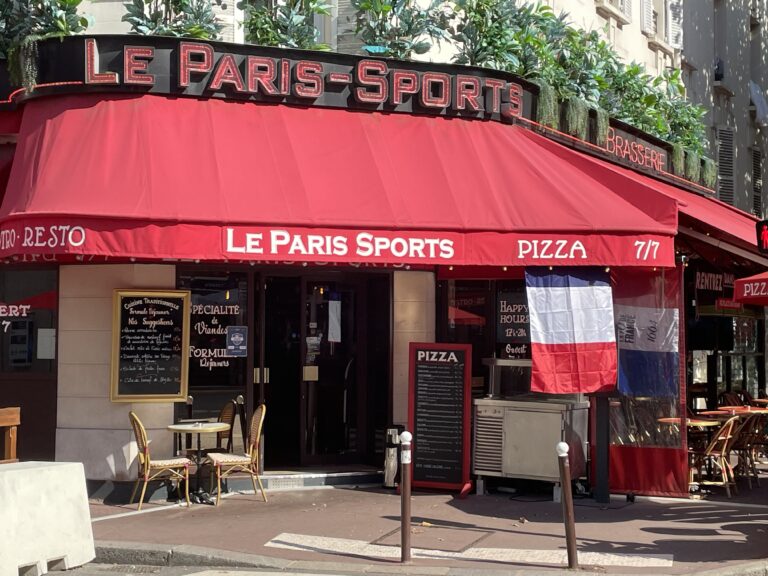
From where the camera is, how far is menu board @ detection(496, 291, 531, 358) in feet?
45.4

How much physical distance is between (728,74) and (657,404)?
17.1m

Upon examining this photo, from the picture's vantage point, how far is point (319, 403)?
13961 mm

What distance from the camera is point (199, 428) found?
1170 centimetres

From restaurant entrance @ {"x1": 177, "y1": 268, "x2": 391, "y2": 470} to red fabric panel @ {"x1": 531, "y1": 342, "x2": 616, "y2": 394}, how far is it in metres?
2.64

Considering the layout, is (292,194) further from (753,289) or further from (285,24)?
(753,289)

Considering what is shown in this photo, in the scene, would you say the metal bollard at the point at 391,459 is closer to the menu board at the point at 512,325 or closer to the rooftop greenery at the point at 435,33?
the menu board at the point at 512,325

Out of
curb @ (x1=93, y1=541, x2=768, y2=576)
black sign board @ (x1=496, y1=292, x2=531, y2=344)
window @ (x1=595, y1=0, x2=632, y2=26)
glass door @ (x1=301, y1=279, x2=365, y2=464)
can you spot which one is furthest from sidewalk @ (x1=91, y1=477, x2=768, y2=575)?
window @ (x1=595, y1=0, x2=632, y2=26)

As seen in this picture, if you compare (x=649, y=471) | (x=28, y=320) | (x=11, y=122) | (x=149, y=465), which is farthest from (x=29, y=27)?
(x=649, y=471)

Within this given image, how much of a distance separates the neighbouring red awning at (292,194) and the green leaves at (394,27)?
1.41 metres

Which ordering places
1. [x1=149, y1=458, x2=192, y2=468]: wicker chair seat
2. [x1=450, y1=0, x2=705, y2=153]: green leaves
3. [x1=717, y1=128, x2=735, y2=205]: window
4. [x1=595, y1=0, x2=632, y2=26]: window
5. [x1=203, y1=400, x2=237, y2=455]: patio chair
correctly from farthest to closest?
[x1=717, y1=128, x2=735, y2=205]: window < [x1=595, y1=0, x2=632, y2=26]: window < [x1=450, y1=0, x2=705, y2=153]: green leaves < [x1=203, y1=400, x2=237, y2=455]: patio chair < [x1=149, y1=458, x2=192, y2=468]: wicker chair seat

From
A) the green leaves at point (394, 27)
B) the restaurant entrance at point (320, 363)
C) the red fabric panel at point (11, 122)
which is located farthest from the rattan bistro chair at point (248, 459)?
the green leaves at point (394, 27)

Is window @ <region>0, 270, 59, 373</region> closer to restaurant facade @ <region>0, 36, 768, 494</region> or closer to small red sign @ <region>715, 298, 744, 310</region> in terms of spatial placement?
restaurant facade @ <region>0, 36, 768, 494</region>

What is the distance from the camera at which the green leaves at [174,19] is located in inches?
500

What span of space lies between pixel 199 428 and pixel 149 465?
631mm
